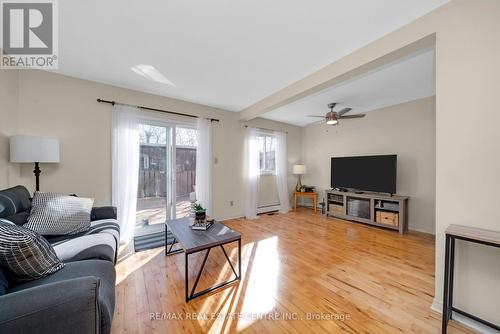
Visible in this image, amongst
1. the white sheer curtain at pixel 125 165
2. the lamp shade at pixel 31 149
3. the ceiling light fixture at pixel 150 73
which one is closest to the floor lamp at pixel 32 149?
the lamp shade at pixel 31 149

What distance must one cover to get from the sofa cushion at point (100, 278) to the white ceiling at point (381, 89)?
3288mm

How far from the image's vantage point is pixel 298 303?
64.1 inches

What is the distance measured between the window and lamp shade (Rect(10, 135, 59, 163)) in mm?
3824

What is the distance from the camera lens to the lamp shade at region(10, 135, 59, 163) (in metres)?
2.01

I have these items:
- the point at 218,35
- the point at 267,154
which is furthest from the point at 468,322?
the point at 267,154

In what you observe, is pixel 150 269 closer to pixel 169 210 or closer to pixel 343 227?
pixel 169 210

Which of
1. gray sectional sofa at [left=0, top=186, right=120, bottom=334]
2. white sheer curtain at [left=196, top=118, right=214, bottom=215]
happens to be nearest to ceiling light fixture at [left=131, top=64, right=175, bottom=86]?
white sheer curtain at [left=196, top=118, right=214, bottom=215]

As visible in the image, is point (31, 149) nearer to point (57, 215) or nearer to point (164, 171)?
point (57, 215)

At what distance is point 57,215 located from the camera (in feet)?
6.05

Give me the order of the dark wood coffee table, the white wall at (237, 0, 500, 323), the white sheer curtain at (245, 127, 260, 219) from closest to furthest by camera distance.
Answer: the white wall at (237, 0, 500, 323) → the dark wood coffee table → the white sheer curtain at (245, 127, 260, 219)

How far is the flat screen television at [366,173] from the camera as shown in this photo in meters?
3.55

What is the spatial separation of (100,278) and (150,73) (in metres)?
2.41

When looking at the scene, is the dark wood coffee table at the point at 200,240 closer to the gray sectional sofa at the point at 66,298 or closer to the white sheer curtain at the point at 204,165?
the gray sectional sofa at the point at 66,298

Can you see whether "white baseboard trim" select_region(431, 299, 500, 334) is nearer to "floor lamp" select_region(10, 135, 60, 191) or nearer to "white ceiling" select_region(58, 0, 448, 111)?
"white ceiling" select_region(58, 0, 448, 111)
